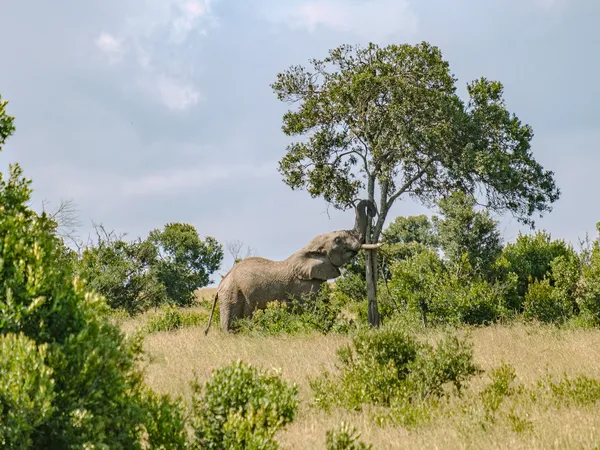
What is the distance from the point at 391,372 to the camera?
33.0 ft

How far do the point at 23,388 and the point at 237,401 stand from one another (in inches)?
95.2

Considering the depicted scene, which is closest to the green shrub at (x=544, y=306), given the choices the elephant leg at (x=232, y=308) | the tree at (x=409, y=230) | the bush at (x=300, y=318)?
the bush at (x=300, y=318)

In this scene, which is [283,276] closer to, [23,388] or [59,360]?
[59,360]

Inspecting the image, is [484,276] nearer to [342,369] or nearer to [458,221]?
[458,221]

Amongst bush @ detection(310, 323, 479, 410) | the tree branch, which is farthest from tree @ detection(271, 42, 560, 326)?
bush @ detection(310, 323, 479, 410)

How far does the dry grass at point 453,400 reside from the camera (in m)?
7.54

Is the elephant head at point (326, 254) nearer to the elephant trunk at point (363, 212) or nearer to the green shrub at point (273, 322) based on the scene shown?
the green shrub at point (273, 322)

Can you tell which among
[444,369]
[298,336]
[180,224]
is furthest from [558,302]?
[180,224]

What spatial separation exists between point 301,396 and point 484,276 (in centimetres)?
1431

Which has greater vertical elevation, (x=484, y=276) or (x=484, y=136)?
(x=484, y=136)

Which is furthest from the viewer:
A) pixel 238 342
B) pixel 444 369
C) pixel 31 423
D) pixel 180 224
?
pixel 180 224

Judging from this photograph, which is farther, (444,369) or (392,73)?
(392,73)

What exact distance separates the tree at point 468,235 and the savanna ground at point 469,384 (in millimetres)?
3344

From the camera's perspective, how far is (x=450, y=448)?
725cm
